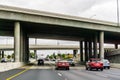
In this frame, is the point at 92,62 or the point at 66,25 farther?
→ the point at 66,25

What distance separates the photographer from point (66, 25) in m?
64.1

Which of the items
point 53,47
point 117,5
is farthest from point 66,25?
point 53,47

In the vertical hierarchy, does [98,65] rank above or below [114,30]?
below

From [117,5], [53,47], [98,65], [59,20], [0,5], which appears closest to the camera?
[98,65]

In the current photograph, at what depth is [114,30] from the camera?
75062 mm

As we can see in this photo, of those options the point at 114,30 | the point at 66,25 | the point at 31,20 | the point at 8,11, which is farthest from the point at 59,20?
the point at 114,30

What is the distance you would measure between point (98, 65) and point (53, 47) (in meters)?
98.2

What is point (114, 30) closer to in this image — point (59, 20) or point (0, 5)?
point (59, 20)

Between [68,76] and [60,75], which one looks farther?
[60,75]

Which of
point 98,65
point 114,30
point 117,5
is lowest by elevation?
point 98,65

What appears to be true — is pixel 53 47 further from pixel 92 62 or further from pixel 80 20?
pixel 92 62

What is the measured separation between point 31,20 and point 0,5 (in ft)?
24.8

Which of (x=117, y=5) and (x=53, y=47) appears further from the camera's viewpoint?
(x=53, y=47)

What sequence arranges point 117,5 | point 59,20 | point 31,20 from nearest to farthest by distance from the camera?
point 31,20 → point 59,20 → point 117,5
